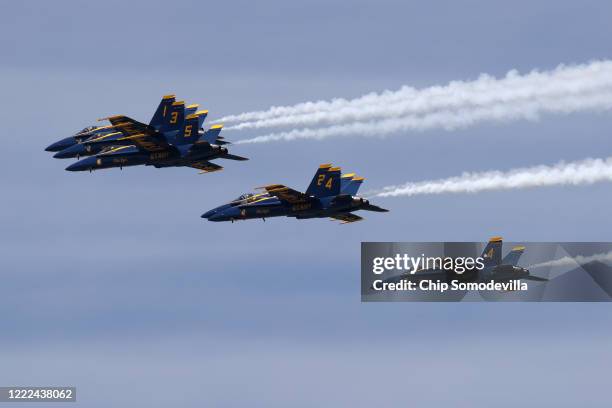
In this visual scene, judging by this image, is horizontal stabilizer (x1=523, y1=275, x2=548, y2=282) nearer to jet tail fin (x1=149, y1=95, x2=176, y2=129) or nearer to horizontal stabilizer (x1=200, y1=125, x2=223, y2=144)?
horizontal stabilizer (x1=200, y1=125, x2=223, y2=144)

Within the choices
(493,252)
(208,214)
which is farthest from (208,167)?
(493,252)

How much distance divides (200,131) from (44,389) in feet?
99.4

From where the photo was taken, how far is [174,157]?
14400 cm

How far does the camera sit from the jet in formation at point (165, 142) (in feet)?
469

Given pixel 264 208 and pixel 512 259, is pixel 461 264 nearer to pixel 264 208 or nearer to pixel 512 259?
pixel 512 259

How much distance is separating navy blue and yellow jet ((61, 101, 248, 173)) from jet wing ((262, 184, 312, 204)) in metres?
7.76

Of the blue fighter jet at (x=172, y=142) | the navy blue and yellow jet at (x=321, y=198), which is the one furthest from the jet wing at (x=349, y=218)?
the blue fighter jet at (x=172, y=142)

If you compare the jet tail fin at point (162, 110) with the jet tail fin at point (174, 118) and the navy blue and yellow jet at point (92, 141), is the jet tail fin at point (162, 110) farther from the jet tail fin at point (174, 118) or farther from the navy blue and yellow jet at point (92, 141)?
the navy blue and yellow jet at point (92, 141)

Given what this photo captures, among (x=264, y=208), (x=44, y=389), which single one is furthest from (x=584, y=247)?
(x=44, y=389)

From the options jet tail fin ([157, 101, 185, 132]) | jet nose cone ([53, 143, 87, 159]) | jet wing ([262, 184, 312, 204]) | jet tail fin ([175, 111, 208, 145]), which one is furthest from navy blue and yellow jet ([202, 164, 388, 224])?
jet nose cone ([53, 143, 87, 159])

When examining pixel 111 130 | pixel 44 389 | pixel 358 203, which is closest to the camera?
pixel 44 389

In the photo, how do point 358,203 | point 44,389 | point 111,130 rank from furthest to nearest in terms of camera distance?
point 111,130 → point 358,203 → point 44,389

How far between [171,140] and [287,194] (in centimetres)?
1263

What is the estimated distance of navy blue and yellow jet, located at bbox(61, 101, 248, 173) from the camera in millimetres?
142875
